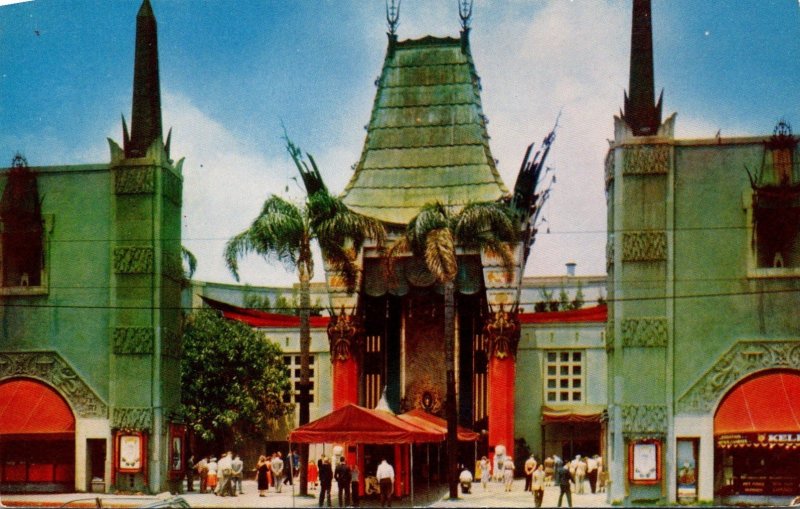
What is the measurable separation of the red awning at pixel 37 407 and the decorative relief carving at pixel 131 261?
9.90 ft

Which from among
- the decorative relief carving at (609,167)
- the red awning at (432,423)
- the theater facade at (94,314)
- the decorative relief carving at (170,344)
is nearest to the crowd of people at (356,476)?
the red awning at (432,423)

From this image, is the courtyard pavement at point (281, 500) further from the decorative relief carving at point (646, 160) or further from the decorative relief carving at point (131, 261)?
the decorative relief carving at point (646, 160)

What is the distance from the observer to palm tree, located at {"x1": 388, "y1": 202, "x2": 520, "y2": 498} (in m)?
27.7

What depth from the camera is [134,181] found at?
27.7 metres

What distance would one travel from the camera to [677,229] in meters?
25.1

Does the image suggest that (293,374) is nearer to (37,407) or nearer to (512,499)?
(37,407)

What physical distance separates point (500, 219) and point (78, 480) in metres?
10.8

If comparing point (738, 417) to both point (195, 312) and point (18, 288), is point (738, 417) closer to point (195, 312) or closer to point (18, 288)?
point (18, 288)

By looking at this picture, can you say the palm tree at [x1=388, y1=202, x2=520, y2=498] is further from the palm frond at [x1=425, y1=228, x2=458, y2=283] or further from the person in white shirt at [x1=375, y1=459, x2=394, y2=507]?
the person in white shirt at [x1=375, y1=459, x2=394, y2=507]

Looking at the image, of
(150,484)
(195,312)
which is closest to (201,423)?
(195,312)

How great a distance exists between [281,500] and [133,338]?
4750 mm

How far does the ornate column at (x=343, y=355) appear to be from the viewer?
3625 centimetres

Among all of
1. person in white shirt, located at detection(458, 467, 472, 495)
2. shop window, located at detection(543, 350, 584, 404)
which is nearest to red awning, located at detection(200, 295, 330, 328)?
shop window, located at detection(543, 350, 584, 404)

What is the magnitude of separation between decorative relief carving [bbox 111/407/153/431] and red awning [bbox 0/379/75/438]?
36.3 inches
